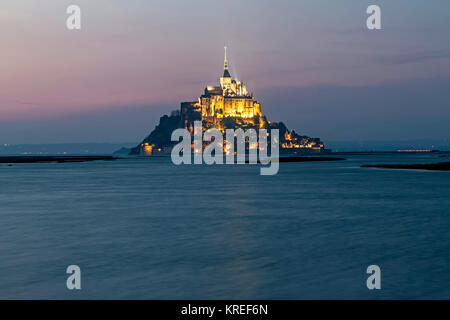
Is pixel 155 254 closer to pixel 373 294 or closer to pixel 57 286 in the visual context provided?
pixel 57 286

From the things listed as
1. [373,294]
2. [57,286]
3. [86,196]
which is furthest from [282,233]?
[86,196]

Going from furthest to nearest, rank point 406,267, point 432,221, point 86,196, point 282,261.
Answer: point 86,196 → point 432,221 → point 282,261 → point 406,267

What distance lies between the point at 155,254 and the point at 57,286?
12.5 feet

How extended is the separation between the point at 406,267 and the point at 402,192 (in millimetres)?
23463

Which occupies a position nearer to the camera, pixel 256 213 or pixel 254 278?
pixel 254 278

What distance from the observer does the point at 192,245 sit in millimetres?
15523

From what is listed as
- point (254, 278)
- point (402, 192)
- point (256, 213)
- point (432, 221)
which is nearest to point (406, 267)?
point (254, 278)

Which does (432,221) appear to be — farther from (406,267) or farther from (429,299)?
(429,299)

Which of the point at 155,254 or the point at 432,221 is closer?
the point at 155,254

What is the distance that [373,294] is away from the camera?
393 inches
